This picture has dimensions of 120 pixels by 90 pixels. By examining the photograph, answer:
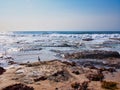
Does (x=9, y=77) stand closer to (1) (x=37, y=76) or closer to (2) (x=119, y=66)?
(1) (x=37, y=76)

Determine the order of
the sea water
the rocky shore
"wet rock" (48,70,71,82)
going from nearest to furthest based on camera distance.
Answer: the rocky shore < "wet rock" (48,70,71,82) < the sea water

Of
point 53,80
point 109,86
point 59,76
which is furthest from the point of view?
point 59,76

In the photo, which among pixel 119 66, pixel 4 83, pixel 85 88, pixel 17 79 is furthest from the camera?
pixel 119 66

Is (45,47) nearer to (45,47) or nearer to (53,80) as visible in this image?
(45,47)

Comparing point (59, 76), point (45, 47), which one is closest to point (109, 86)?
point (59, 76)

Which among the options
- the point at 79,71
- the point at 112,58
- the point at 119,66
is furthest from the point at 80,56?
the point at 79,71

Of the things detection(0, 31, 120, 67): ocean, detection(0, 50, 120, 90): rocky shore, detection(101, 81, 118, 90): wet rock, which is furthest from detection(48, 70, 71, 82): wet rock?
detection(0, 31, 120, 67): ocean

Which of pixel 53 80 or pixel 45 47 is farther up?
pixel 53 80

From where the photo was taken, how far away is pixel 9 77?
44.5 feet

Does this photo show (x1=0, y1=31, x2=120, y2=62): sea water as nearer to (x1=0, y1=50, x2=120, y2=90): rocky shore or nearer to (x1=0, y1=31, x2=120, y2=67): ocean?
(x1=0, y1=31, x2=120, y2=67): ocean

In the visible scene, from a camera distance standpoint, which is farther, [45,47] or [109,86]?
[45,47]

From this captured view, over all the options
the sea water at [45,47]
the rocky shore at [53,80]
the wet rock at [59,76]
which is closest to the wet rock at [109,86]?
the rocky shore at [53,80]

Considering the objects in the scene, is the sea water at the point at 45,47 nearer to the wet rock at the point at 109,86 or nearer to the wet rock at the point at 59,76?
the wet rock at the point at 59,76

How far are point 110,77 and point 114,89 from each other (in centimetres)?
368
